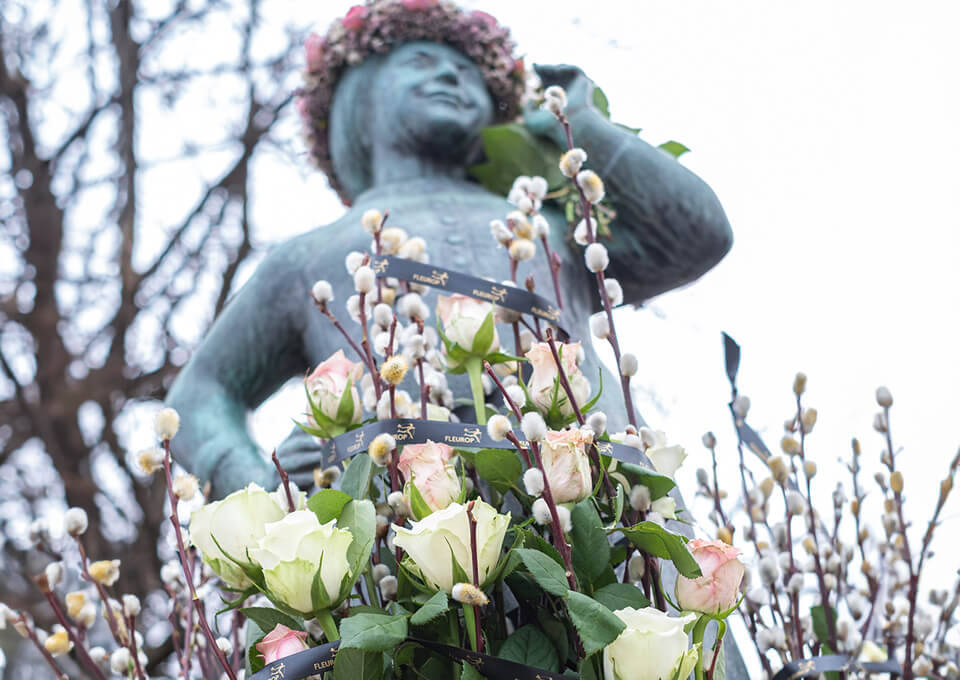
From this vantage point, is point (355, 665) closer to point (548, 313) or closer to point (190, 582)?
point (190, 582)

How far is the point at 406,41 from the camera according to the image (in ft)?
6.11

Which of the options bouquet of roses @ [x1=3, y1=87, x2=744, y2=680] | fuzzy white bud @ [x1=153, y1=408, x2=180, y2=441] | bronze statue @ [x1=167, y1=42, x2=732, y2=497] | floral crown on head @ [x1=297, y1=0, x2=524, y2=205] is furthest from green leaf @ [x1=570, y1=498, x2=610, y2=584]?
floral crown on head @ [x1=297, y1=0, x2=524, y2=205]

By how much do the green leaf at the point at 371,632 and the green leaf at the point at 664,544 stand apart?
172 mm

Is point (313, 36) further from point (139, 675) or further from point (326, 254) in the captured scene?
point (139, 675)

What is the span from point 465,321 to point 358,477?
158 millimetres

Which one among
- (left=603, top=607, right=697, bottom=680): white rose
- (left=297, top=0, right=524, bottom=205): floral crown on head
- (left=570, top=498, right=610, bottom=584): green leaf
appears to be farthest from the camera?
(left=297, top=0, right=524, bottom=205): floral crown on head

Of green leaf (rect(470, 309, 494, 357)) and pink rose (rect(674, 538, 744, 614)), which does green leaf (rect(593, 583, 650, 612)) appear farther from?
green leaf (rect(470, 309, 494, 357))

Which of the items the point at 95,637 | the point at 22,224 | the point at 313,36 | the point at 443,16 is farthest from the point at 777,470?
the point at 22,224

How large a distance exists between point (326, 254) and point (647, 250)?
0.51 meters

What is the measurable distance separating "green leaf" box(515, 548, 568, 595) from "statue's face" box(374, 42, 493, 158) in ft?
3.98

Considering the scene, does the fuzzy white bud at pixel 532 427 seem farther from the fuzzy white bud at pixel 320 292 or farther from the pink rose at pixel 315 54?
the pink rose at pixel 315 54

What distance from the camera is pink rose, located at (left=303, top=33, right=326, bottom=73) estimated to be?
193cm

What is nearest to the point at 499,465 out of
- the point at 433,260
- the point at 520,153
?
the point at 433,260

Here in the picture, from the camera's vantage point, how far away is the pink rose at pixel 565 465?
0.69m
